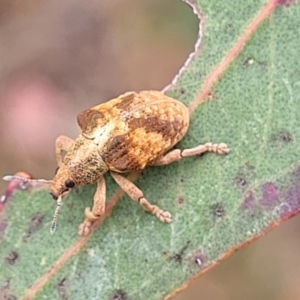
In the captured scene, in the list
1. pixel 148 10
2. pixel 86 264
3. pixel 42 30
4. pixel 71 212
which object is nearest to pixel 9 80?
pixel 42 30

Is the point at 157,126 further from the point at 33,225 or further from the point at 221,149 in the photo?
the point at 33,225

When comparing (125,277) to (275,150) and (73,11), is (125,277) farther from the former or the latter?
(73,11)

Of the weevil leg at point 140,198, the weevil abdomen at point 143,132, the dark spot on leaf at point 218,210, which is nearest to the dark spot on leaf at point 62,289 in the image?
the weevil leg at point 140,198

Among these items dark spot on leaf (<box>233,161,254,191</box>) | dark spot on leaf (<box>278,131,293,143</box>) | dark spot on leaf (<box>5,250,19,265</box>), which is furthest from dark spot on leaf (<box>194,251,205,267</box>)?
dark spot on leaf (<box>5,250,19,265</box>)

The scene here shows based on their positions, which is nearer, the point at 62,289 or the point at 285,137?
the point at 285,137

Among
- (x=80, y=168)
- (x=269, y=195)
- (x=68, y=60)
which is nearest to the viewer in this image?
(x=269, y=195)

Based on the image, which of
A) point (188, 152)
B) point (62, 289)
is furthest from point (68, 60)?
point (62, 289)
